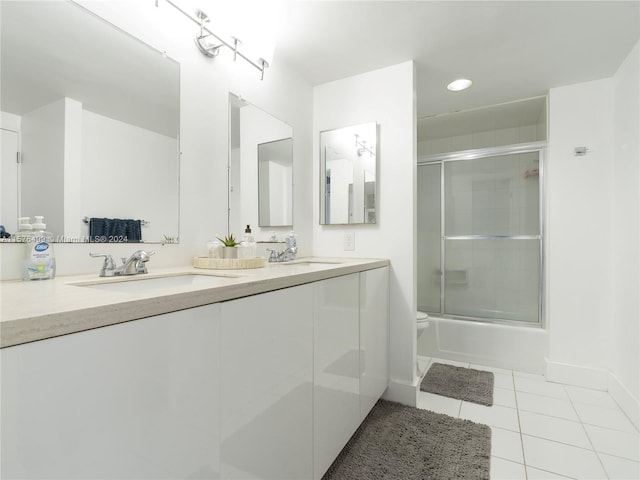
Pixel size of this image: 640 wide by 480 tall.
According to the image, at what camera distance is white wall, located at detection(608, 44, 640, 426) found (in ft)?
5.81

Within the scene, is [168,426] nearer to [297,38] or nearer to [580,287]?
[297,38]

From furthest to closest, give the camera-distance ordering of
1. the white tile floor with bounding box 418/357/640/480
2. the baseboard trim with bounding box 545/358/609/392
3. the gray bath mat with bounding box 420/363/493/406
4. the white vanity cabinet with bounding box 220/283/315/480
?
the baseboard trim with bounding box 545/358/609/392 → the gray bath mat with bounding box 420/363/493/406 → the white tile floor with bounding box 418/357/640/480 → the white vanity cabinet with bounding box 220/283/315/480

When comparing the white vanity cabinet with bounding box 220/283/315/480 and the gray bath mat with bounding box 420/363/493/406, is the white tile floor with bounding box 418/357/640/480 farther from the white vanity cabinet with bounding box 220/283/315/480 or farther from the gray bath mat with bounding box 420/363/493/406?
the white vanity cabinet with bounding box 220/283/315/480

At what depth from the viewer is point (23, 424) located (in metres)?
0.42

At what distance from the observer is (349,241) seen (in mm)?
2113

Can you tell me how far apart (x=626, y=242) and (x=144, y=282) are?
2625mm

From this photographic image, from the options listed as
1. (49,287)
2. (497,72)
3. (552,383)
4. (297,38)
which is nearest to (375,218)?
(297,38)

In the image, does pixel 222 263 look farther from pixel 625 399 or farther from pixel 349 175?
pixel 625 399

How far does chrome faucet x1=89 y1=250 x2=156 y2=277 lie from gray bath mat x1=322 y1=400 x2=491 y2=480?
1.14 meters

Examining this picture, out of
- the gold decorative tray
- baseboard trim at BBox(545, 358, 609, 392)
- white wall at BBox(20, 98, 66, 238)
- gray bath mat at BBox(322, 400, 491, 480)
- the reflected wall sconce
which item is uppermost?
the reflected wall sconce

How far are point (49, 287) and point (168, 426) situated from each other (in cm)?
46

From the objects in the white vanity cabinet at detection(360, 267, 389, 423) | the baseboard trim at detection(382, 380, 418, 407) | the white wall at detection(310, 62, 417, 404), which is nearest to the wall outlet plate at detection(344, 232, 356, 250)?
the white wall at detection(310, 62, 417, 404)


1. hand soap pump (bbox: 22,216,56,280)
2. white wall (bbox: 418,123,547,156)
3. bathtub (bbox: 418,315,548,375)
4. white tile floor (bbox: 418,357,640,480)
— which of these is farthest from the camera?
white wall (bbox: 418,123,547,156)

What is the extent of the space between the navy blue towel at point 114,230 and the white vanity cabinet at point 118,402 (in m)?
0.64
